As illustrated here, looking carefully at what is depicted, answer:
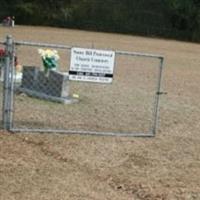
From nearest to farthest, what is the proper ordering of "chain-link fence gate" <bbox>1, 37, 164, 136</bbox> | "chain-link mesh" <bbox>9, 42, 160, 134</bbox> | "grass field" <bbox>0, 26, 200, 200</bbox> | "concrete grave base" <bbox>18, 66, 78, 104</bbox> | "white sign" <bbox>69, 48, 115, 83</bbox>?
"grass field" <bbox>0, 26, 200, 200</bbox> < "white sign" <bbox>69, 48, 115, 83</bbox> < "chain-link fence gate" <bbox>1, 37, 164, 136</bbox> < "chain-link mesh" <bbox>9, 42, 160, 134</bbox> < "concrete grave base" <bbox>18, 66, 78, 104</bbox>

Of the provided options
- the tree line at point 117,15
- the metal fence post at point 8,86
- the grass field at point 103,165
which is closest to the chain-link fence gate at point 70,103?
the metal fence post at point 8,86

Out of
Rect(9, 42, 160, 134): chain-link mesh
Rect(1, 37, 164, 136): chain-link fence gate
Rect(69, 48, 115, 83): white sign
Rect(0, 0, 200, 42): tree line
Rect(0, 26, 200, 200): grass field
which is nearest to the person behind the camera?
Rect(0, 26, 200, 200): grass field

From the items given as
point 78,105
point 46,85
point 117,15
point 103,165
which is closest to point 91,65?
point 103,165

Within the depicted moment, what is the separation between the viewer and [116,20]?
53.0 metres

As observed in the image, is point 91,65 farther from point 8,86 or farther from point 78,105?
point 78,105

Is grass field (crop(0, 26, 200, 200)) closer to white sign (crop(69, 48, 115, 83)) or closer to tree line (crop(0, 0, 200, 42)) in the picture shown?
white sign (crop(69, 48, 115, 83))

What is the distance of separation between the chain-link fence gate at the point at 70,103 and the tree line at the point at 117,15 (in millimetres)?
32419

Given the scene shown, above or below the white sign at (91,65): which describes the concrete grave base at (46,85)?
below

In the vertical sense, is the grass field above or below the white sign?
below

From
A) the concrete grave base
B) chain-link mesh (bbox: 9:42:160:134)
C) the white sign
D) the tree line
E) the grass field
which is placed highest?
the tree line

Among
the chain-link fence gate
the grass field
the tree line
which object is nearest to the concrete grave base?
the chain-link fence gate

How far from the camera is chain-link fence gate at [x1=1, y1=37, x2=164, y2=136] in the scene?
9.91m

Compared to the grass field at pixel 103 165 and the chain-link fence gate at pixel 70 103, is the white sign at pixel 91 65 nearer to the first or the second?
the chain-link fence gate at pixel 70 103

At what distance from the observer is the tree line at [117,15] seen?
48.9 meters
